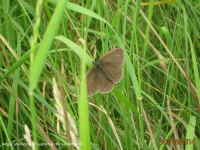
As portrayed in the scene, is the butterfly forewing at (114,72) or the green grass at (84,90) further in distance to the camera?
the butterfly forewing at (114,72)

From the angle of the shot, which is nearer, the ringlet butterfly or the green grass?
the green grass

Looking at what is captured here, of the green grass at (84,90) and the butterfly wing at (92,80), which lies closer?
the green grass at (84,90)

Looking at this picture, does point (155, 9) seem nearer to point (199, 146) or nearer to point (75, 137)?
point (199, 146)

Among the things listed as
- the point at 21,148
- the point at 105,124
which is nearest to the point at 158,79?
the point at 105,124

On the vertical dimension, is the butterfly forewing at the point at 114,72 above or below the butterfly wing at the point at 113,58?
below

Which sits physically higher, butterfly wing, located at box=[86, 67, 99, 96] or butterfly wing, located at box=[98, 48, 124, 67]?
butterfly wing, located at box=[98, 48, 124, 67]

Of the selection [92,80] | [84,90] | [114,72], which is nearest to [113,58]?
[114,72]

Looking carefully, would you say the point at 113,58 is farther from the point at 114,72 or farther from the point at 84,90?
the point at 84,90
